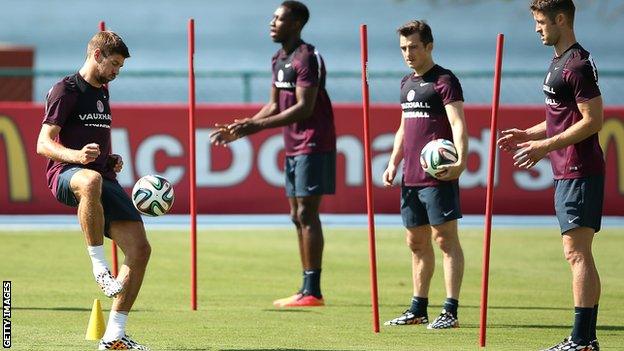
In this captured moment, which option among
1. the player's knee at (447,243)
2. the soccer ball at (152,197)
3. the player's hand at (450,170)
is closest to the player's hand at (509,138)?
the player's hand at (450,170)

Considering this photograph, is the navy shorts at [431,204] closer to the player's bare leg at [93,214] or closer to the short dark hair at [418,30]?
the short dark hair at [418,30]

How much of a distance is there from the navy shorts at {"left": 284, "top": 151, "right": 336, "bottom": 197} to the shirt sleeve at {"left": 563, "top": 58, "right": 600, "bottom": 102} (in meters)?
3.72

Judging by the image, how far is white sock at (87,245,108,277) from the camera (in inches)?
351

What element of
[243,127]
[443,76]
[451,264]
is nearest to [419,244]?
[451,264]

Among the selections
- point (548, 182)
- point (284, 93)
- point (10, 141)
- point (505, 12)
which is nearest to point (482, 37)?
point (505, 12)

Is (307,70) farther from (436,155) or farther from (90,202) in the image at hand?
(90,202)

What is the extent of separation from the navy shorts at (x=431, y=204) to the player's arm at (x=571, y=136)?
1.71 meters

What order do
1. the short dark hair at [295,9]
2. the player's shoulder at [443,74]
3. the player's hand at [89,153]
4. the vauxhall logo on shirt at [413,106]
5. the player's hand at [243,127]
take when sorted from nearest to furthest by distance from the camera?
the player's hand at [89,153]
the player's shoulder at [443,74]
the vauxhall logo on shirt at [413,106]
the player's hand at [243,127]
the short dark hair at [295,9]

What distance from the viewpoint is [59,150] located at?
9023 mm

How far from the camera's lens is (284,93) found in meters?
12.5

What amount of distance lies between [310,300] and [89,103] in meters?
3.46

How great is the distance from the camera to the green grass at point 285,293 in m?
10.0

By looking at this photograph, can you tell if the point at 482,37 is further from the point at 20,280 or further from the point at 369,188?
the point at 369,188

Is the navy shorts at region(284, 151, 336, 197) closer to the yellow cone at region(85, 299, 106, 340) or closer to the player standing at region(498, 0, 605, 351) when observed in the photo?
the yellow cone at region(85, 299, 106, 340)
